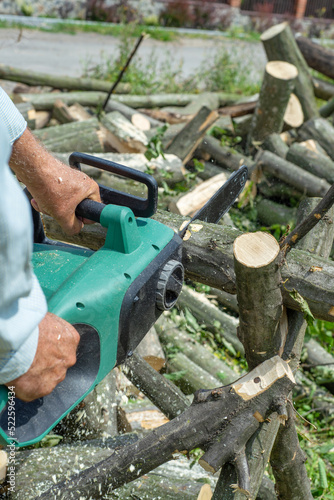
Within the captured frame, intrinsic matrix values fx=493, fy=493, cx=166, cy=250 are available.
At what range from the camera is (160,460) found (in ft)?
5.74

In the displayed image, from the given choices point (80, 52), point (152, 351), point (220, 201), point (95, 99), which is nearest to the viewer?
point (220, 201)

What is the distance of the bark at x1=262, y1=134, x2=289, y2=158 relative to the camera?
5.03m

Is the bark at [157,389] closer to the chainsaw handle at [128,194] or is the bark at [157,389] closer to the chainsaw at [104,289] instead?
the chainsaw at [104,289]

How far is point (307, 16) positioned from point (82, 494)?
2242 cm

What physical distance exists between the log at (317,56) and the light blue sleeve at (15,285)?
6.24 meters

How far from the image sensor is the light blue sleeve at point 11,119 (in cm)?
160

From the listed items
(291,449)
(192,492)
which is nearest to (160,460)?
(192,492)

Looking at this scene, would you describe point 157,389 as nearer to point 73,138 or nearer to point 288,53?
point 73,138

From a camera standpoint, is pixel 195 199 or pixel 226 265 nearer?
pixel 226 265

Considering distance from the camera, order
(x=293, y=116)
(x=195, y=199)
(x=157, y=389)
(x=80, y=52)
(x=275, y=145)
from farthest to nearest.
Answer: (x=80, y=52) → (x=293, y=116) → (x=275, y=145) → (x=195, y=199) → (x=157, y=389)

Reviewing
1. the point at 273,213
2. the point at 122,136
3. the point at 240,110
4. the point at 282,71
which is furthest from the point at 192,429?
the point at 240,110

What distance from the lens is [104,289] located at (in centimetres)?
165

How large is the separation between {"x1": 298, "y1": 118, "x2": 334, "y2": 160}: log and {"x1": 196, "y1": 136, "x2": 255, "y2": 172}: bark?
84 cm

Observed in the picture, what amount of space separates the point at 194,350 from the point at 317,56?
4.92 m
